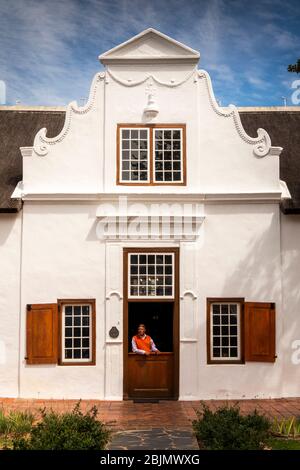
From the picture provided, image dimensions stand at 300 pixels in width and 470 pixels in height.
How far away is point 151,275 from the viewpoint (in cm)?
1421

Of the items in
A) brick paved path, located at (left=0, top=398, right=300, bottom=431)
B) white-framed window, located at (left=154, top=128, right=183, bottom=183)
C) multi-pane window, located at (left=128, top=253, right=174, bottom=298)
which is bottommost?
brick paved path, located at (left=0, top=398, right=300, bottom=431)

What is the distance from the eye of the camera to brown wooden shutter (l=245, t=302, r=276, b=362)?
46.1ft

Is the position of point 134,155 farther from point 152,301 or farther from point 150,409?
point 150,409

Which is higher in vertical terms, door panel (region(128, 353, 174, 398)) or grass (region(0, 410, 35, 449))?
door panel (region(128, 353, 174, 398))

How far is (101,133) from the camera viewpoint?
47.4ft

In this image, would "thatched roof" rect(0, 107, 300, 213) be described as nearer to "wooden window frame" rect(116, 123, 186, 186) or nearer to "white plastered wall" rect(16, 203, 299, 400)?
"white plastered wall" rect(16, 203, 299, 400)

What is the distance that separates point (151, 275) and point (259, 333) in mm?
2742

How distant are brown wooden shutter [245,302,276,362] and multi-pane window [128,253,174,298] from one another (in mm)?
1846

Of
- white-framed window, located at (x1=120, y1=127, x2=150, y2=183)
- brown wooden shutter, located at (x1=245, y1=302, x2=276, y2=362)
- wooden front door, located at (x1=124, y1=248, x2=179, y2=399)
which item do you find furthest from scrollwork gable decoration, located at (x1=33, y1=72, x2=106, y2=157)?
brown wooden shutter, located at (x1=245, y1=302, x2=276, y2=362)

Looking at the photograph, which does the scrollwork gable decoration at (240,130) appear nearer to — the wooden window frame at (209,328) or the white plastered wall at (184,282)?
the white plastered wall at (184,282)

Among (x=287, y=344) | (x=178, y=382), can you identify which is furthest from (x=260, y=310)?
(x=178, y=382)

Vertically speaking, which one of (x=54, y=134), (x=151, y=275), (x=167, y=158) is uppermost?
(x=54, y=134)

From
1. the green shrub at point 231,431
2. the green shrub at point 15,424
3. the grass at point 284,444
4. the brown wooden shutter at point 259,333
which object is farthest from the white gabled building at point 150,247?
the grass at point 284,444

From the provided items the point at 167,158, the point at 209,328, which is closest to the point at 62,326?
the point at 209,328
